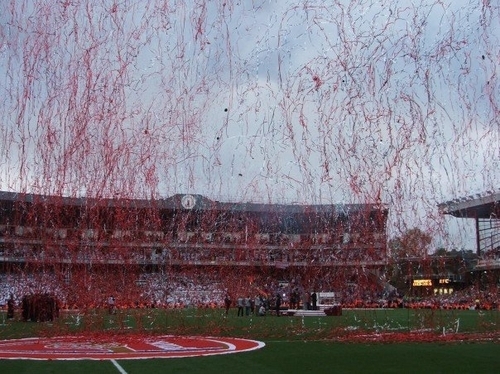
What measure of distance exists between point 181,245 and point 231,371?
3766cm

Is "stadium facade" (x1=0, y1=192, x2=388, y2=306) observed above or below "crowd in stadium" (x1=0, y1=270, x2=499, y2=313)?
above

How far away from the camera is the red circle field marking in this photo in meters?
15.1

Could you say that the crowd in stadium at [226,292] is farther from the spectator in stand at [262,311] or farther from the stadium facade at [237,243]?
the spectator in stand at [262,311]

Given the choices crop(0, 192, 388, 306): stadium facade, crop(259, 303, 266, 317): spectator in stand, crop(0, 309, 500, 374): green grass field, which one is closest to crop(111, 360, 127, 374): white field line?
crop(0, 309, 500, 374): green grass field

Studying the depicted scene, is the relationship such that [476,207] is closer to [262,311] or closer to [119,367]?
[262,311]

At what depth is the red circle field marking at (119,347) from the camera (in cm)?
1509

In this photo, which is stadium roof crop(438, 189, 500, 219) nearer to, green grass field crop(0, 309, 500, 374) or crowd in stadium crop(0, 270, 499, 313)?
crowd in stadium crop(0, 270, 499, 313)

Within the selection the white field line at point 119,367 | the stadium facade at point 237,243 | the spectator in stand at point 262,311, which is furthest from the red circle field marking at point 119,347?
the stadium facade at point 237,243

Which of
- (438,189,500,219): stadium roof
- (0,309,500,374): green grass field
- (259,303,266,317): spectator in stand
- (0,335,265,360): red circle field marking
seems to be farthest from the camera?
(438,189,500,219): stadium roof

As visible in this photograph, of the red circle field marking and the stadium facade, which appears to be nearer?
the red circle field marking

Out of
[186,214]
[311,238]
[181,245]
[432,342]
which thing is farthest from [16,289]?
[432,342]

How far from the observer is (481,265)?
6475 centimetres

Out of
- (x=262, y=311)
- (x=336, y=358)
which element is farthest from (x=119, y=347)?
(x=262, y=311)

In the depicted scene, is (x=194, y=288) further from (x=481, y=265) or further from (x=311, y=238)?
(x=481, y=265)
